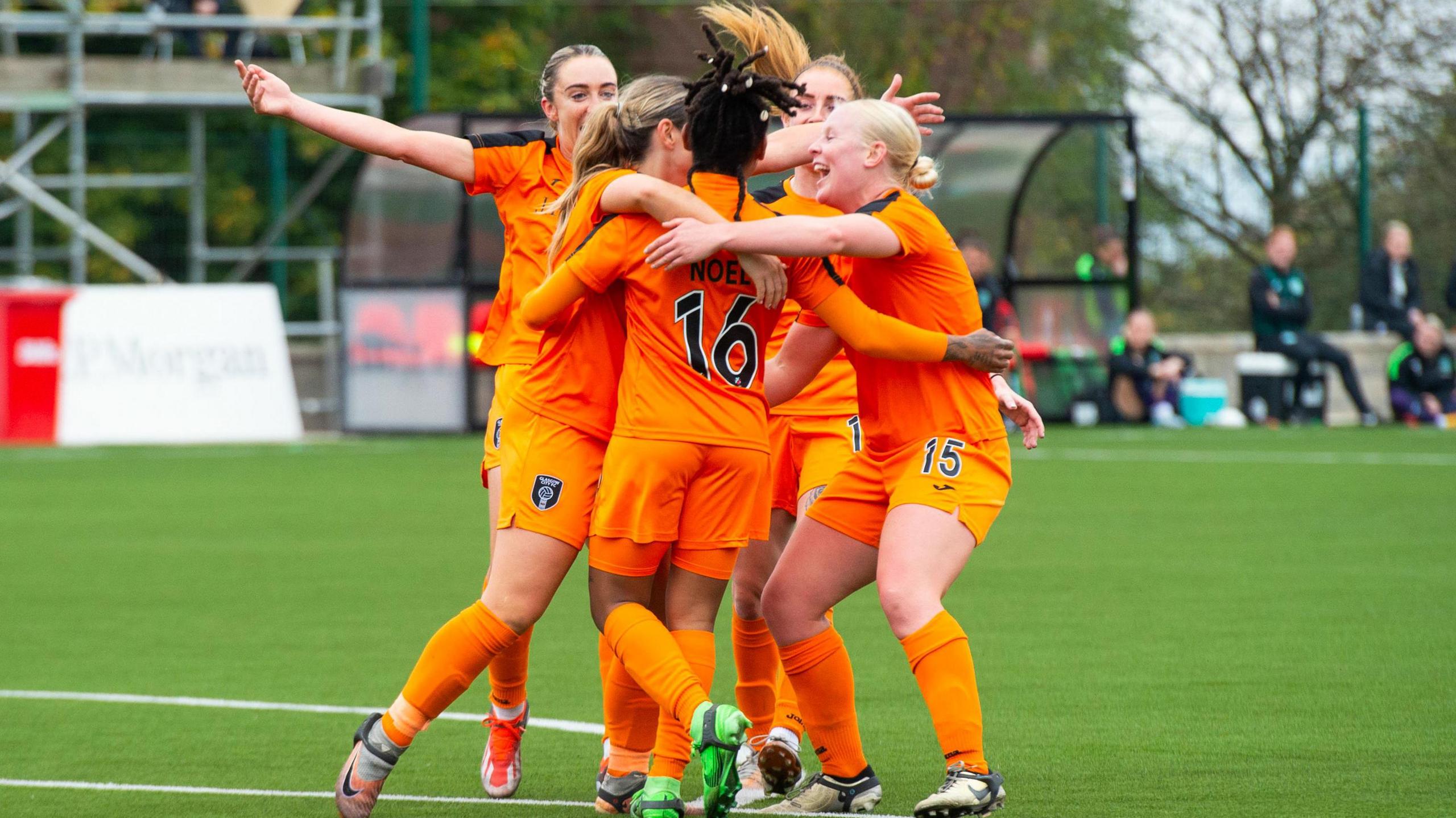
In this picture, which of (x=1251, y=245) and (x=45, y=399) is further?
(x=1251, y=245)

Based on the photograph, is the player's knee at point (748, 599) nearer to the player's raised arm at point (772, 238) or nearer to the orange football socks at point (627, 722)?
the orange football socks at point (627, 722)

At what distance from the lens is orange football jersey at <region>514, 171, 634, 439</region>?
480 centimetres

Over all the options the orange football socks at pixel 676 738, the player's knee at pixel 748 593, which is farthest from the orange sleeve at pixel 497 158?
the orange football socks at pixel 676 738

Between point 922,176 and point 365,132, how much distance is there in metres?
1.54

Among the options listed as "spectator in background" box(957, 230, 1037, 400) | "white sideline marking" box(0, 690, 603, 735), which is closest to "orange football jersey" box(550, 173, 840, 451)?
"white sideline marking" box(0, 690, 603, 735)

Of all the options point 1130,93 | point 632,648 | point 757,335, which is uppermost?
point 1130,93

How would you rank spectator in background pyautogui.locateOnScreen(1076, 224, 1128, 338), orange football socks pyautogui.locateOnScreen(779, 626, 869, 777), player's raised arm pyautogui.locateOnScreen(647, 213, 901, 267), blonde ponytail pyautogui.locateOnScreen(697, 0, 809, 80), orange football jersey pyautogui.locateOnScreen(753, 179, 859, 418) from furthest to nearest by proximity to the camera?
spectator in background pyautogui.locateOnScreen(1076, 224, 1128, 338) < blonde ponytail pyautogui.locateOnScreen(697, 0, 809, 80) < orange football jersey pyautogui.locateOnScreen(753, 179, 859, 418) < orange football socks pyautogui.locateOnScreen(779, 626, 869, 777) < player's raised arm pyautogui.locateOnScreen(647, 213, 901, 267)

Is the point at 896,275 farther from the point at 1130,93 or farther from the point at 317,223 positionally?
the point at 1130,93

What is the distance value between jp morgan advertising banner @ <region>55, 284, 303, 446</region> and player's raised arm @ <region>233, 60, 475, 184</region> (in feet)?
41.9

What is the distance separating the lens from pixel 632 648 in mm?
4605

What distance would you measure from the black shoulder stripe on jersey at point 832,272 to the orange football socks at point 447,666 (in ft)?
3.91

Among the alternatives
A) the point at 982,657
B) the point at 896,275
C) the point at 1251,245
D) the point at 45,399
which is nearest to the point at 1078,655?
the point at 982,657

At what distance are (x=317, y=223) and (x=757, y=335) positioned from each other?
2319 cm

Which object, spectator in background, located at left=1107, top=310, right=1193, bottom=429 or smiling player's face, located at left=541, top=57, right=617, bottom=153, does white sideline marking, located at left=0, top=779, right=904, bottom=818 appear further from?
spectator in background, located at left=1107, top=310, right=1193, bottom=429
